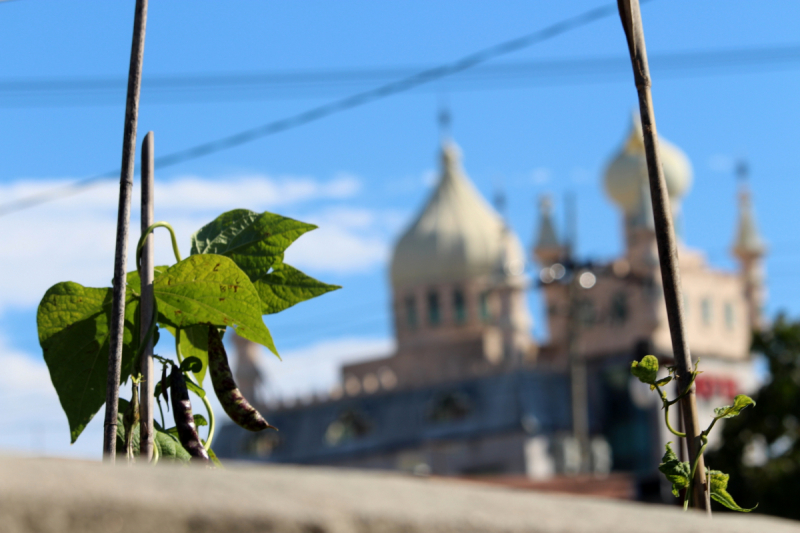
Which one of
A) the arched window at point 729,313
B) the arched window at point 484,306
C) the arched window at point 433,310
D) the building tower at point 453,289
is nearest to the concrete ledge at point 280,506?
the building tower at point 453,289

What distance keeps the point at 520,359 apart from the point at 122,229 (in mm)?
31808

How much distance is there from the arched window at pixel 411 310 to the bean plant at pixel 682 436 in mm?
37052

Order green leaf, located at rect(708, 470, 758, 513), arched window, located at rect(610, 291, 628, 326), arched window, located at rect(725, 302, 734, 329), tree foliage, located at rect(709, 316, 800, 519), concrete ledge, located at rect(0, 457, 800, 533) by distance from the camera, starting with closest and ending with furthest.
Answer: concrete ledge, located at rect(0, 457, 800, 533)
green leaf, located at rect(708, 470, 758, 513)
tree foliage, located at rect(709, 316, 800, 519)
arched window, located at rect(610, 291, 628, 326)
arched window, located at rect(725, 302, 734, 329)

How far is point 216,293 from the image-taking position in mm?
1250

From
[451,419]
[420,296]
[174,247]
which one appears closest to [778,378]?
[451,419]

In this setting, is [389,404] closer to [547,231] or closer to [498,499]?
[547,231]

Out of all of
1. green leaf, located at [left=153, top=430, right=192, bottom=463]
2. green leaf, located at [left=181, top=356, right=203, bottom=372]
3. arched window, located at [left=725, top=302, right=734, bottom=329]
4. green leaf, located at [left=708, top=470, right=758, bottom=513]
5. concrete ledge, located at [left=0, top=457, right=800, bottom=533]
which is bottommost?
arched window, located at [left=725, top=302, right=734, bottom=329]

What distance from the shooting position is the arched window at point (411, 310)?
1513 inches

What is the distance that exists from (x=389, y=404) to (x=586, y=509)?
32954 mm

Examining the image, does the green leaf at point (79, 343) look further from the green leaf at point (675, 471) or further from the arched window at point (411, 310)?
the arched window at point (411, 310)

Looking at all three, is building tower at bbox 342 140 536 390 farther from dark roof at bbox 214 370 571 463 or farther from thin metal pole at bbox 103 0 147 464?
thin metal pole at bbox 103 0 147 464

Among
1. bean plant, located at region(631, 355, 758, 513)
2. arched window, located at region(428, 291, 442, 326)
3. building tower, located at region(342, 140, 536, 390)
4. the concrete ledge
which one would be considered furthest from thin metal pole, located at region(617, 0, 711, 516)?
arched window, located at region(428, 291, 442, 326)

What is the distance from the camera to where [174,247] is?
130 centimetres

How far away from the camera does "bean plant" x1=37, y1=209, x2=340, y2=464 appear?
1.25 m
